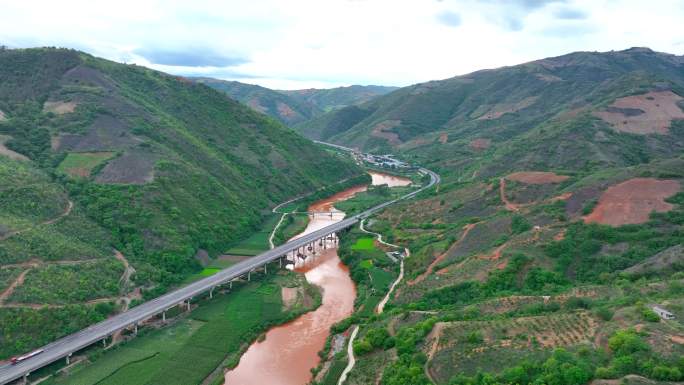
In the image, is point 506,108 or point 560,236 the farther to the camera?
point 506,108

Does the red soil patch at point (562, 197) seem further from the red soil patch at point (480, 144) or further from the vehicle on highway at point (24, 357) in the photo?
the red soil patch at point (480, 144)

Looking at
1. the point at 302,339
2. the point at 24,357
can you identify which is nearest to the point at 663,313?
the point at 302,339

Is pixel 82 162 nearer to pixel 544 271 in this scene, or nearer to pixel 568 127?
pixel 544 271

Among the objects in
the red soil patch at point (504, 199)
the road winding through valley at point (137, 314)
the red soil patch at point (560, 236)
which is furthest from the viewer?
the red soil patch at point (504, 199)

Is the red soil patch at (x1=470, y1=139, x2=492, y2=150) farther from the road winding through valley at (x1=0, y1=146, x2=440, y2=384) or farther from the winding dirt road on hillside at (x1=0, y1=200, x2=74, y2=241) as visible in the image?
the winding dirt road on hillside at (x1=0, y1=200, x2=74, y2=241)

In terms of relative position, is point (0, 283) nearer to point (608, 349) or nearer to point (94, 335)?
point (94, 335)

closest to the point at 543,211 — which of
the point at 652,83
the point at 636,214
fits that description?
the point at 636,214

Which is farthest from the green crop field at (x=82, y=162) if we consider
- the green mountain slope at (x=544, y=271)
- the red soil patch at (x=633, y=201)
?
Answer: the red soil patch at (x=633, y=201)
